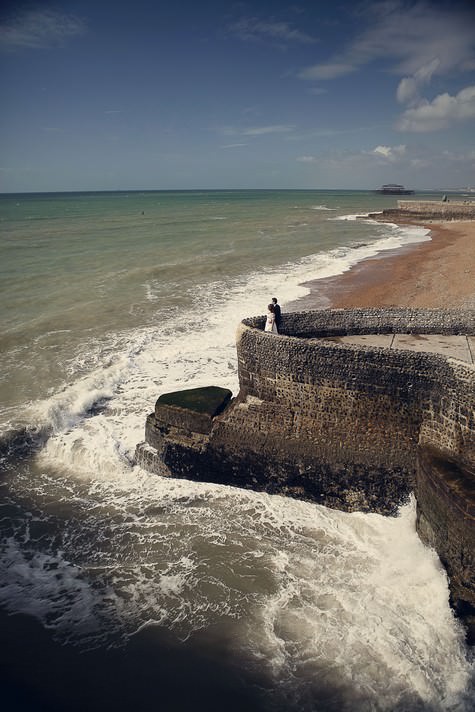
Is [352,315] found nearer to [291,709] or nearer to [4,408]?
[291,709]

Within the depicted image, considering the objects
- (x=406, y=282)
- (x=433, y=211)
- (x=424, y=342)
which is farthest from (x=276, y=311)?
(x=433, y=211)

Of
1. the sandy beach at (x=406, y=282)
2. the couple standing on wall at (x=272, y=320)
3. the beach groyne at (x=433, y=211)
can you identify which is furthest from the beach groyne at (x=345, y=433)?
the beach groyne at (x=433, y=211)

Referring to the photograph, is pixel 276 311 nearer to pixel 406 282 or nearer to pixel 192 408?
pixel 192 408

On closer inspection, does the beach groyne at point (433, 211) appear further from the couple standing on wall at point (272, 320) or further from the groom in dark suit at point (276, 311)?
the couple standing on wall at point (272, 320)

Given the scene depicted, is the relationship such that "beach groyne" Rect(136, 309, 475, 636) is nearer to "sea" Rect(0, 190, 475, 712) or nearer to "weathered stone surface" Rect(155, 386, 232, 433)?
"weathered stone surface" Rect(155, 386, 232, 433)

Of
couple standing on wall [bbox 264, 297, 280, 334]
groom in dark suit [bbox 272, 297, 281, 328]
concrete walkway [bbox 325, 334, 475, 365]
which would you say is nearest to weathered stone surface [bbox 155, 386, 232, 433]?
couple standing on wall [bbox 264, 297, 280, 334]

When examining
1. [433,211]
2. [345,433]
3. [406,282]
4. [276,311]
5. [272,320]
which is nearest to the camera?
[345,433]
